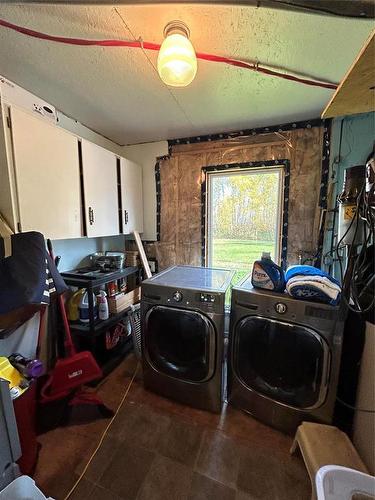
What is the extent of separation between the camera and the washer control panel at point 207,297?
4.97 feet

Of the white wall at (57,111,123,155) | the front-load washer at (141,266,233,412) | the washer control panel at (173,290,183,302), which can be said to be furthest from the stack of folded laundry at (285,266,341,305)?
the white wall at (57,111,123,155)

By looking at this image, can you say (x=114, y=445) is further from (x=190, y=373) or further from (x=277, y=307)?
(x=277, y=307)

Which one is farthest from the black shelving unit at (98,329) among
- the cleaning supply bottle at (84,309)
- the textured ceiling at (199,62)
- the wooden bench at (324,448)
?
the wooden bench at (324,448)

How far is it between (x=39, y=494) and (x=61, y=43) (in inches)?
84.8

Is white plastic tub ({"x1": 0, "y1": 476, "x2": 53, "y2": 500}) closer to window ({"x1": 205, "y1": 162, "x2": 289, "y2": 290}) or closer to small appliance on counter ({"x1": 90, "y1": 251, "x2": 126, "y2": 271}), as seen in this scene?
small appliance on counter ({"x1": 90, "y1": 251, "x2": 126, "y2": 271})

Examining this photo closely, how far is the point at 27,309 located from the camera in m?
1.39

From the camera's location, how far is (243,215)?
2.48 metres

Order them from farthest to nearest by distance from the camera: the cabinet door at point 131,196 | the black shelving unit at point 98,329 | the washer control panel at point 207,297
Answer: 1. the cabinet door at point 131,196
2. the black shelving unit at point 98,329
3. the washer control panel at point 207,297

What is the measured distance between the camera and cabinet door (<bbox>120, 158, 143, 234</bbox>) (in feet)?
7.83

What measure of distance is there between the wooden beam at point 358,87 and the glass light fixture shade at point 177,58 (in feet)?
2.11

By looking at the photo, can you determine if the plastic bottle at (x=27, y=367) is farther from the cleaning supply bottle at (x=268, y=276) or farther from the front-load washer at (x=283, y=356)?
the cleaning supply bottle at (x=268, y=276)

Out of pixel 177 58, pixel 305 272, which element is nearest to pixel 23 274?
pixel 177 58

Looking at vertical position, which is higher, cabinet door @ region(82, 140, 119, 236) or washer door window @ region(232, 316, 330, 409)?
cabinet door @ region(82, 140, 119, 236)

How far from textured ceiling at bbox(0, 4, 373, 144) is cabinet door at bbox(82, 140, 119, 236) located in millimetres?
358
